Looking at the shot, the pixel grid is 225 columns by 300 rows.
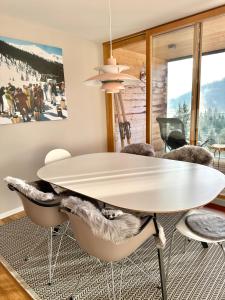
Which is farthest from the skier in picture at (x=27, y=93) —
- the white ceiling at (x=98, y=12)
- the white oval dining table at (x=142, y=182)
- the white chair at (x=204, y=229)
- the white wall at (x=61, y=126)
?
the white chair at (x=204, y=229)

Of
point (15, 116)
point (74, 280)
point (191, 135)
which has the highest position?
point (15, 116)

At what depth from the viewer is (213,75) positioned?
298 cm

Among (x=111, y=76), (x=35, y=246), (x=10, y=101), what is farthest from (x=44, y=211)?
(x=10, y=101)

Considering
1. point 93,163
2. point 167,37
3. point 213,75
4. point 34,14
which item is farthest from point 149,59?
point 93,163

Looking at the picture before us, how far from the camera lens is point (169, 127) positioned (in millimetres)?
Result: 3438

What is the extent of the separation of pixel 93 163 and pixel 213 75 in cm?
203

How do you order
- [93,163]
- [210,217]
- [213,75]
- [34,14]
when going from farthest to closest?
[213,75] → [34,14] → [93,163] → [210,217]

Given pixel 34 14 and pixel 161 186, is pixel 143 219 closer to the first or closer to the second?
pixel 161 186

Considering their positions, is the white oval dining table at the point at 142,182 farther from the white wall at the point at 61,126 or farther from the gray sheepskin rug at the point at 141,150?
the white wall at the point at 61,126

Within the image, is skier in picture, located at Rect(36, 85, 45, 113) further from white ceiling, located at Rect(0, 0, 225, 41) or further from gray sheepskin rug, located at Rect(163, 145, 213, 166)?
gray sheepskin rug, located at Rect(163, 145, 213, 166)

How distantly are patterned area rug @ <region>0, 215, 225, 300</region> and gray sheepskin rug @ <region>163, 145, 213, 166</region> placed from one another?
2.69 ft

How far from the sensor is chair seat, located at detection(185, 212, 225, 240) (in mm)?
1473

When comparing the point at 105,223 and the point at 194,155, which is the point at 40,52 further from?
the point at 105,223

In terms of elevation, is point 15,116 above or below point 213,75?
below
